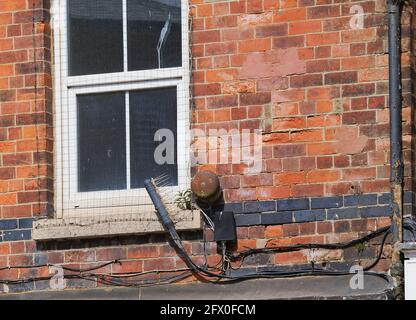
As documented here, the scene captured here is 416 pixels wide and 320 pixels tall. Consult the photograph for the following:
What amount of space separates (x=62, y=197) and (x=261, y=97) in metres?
1.70

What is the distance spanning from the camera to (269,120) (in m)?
9.34

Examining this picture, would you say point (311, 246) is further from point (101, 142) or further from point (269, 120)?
point (101, 142)

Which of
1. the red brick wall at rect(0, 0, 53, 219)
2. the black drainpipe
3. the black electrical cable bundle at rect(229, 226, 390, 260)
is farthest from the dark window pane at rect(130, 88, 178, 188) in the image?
the black drainpipe

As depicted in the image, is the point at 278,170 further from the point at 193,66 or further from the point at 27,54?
the point at 27,54

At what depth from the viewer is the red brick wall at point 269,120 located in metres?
9.12

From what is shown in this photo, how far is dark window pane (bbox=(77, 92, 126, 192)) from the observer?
9.75 meters

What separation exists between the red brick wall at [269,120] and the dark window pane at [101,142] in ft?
0.82

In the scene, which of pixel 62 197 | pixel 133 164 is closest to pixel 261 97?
pixel 133 164

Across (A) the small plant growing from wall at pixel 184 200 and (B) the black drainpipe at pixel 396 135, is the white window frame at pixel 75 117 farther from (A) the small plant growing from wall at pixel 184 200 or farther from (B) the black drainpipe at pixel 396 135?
(B) the black drainpipe at pixel 396 135

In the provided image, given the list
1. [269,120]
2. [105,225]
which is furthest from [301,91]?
[105,225]

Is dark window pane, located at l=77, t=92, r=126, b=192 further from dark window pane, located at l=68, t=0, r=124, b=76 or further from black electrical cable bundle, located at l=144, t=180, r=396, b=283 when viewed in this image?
black electrical cable bundle, located at l=144, t=180, r=396, b=283

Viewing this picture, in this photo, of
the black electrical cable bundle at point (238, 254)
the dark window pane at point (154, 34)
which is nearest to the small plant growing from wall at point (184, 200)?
the black electrical cable bundle at point (238, 254)

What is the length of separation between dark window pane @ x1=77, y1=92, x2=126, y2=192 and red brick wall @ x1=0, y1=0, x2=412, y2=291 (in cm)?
25

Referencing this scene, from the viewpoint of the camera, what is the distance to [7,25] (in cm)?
995
